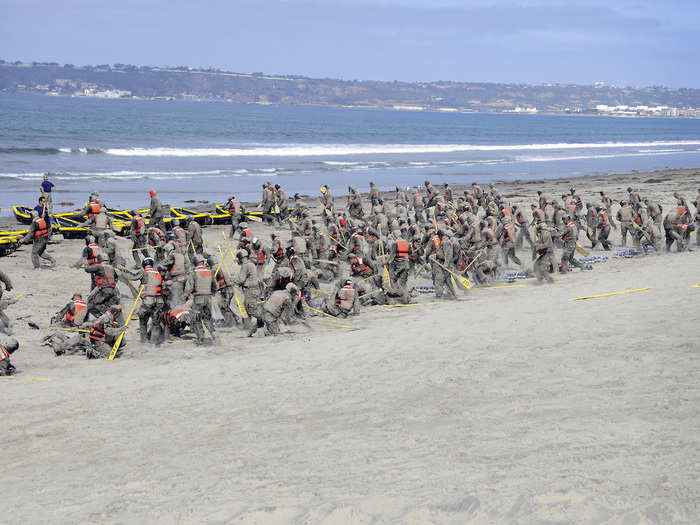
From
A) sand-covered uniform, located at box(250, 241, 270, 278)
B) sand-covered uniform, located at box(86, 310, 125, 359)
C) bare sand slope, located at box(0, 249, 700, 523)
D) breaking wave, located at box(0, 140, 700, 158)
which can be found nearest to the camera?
bare sand slope, located at box(0, 249, 700, 523)

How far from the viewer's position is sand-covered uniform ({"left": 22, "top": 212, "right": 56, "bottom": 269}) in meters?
18.8

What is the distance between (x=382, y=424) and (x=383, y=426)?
64 millimetres

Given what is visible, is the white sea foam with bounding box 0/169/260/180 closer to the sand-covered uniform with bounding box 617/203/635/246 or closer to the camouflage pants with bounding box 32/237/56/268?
the camouflage pants with bounding box 32/237/56/268

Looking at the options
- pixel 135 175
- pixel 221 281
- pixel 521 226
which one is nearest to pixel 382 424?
pixel 221 281

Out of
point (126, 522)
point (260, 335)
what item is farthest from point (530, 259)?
point (126, 522)

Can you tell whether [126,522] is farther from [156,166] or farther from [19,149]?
[19,149]

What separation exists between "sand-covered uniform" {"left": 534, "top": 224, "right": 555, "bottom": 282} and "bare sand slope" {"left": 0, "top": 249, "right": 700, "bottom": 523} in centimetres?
446

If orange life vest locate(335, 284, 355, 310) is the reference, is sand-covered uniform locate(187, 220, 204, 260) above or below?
above

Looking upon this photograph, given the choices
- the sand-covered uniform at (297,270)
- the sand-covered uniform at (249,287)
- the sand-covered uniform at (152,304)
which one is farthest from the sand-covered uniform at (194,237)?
the sand-covered uniform at (152,304)

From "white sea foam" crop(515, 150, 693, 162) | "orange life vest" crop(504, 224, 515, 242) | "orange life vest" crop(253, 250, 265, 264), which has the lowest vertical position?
"orange life vest" crop(253, 250, 265, 264)

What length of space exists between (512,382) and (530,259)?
518 inches

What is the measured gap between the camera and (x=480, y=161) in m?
69.8

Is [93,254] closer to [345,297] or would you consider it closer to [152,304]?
[152,304]

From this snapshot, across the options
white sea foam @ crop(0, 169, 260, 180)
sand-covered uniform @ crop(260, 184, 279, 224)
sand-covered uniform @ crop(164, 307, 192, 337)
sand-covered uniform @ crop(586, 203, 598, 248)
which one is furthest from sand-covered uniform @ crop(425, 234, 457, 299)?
white sea foam @ crop(0, 169, 260, 180)
